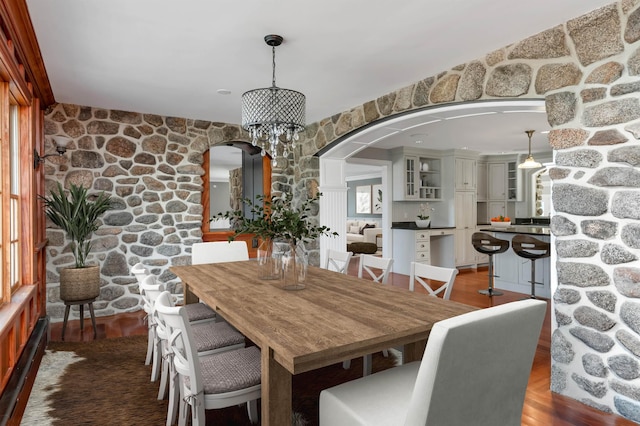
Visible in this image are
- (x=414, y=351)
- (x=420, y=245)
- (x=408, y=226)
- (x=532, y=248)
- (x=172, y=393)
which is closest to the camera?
(x=172, y=393)

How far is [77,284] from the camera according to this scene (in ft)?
12.0

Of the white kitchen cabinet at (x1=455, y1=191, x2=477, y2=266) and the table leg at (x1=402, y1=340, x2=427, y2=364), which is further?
the white kitchen cabinet at (x1=455, y1=191, x2=477, y2=266)

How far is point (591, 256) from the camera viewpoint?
230 cm

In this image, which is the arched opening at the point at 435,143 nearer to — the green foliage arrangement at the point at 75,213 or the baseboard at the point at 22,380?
the green foliage arrangement at the point at 75,213

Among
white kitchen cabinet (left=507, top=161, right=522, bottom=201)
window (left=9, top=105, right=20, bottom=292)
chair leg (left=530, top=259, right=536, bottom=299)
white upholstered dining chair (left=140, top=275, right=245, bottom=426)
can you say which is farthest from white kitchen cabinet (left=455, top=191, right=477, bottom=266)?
window (left=9, top=105, right=20, bottom=292)

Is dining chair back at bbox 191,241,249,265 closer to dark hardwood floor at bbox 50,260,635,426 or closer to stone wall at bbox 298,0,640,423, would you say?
dark hardwood floor at bbox 50,260,635,426

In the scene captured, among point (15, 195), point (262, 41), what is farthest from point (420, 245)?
point (15, 195)

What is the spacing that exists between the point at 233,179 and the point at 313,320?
4536 mm

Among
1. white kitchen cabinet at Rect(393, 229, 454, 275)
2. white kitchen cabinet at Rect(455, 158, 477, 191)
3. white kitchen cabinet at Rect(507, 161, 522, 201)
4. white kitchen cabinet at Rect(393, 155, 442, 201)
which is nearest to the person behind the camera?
white kitchen cabinet at Rect(393, 229, 454, 275)

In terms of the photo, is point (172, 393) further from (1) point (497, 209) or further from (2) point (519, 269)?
(1) point (497, 209)

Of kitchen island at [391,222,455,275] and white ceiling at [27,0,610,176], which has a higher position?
white ceiling at [27,0,610,176]

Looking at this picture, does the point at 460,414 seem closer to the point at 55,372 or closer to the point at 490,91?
the point at 490,91

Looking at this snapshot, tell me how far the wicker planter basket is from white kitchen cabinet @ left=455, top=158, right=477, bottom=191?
245 inches

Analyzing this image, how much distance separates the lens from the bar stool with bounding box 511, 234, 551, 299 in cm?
442
